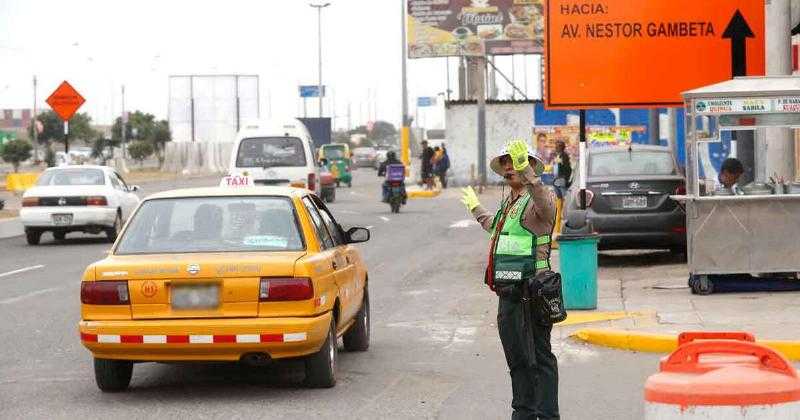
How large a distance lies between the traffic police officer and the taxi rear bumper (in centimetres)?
192

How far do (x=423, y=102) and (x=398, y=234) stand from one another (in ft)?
254

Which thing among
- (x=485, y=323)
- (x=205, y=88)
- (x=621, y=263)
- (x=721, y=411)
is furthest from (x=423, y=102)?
(x=721, y=411)

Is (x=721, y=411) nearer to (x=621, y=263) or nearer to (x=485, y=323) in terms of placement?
(x=485, y=323)

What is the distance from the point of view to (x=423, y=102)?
345 ft

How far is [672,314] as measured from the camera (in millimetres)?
13328

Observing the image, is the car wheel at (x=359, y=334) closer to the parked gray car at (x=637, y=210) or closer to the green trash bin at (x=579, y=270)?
the green trash bin at (x=579, y=270)

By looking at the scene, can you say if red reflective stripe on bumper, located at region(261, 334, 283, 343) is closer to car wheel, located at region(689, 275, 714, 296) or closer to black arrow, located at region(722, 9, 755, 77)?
car wheel, located at region(689, 275, 714, 296)

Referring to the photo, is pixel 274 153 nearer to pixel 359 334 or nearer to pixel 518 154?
pixel 359 334

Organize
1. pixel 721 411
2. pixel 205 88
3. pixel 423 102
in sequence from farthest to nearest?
pixel 423 102 < pixel 205 88 < pixel 721 411

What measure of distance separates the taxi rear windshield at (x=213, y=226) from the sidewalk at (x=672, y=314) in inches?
133

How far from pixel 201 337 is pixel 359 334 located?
2846mm

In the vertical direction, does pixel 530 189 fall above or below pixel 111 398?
above

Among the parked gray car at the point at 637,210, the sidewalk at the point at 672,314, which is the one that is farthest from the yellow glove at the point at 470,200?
the parked gray car at the point at 637,210

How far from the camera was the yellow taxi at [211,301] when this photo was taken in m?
9.27
